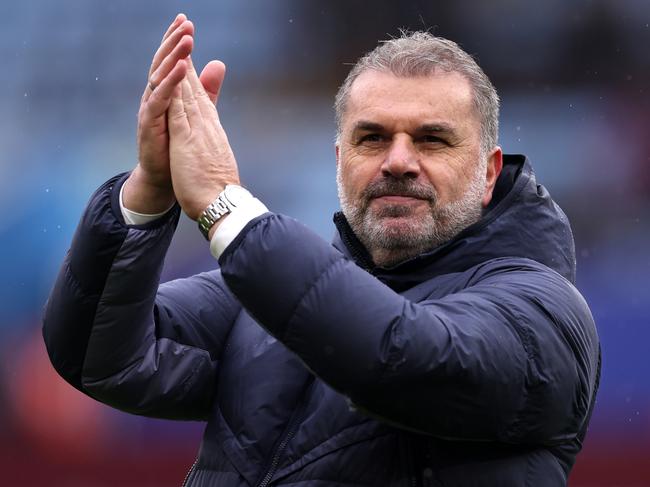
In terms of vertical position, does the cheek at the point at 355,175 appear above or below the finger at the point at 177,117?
below

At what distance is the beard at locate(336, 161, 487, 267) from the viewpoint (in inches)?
85.1

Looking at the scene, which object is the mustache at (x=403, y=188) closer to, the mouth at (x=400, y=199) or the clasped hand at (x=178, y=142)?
the mouth at (x=400, y=199)

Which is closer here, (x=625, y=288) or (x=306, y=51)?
(x=625, y=288)

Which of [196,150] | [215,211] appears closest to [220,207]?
[215,211]

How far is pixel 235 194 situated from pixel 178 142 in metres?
0.15

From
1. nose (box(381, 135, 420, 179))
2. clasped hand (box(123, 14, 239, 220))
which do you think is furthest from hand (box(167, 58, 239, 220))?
nose (box(381, 135, 420, 179))

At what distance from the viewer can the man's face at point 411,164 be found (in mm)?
2164

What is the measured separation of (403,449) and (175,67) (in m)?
0.74

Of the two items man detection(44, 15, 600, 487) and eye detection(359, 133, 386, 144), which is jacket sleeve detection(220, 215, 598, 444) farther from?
eye detection(359, 133, 386, 144)

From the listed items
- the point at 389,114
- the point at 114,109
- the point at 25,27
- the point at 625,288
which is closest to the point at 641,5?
the point at 625,288

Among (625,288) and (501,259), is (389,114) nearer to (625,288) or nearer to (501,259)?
(501,259)

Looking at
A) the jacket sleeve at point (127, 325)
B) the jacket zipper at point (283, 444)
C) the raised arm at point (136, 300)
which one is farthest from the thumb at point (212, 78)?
the jacket zipper at point (283, 444)

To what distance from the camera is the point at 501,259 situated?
2.07m

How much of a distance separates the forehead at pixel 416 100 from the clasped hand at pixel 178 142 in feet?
1.28
